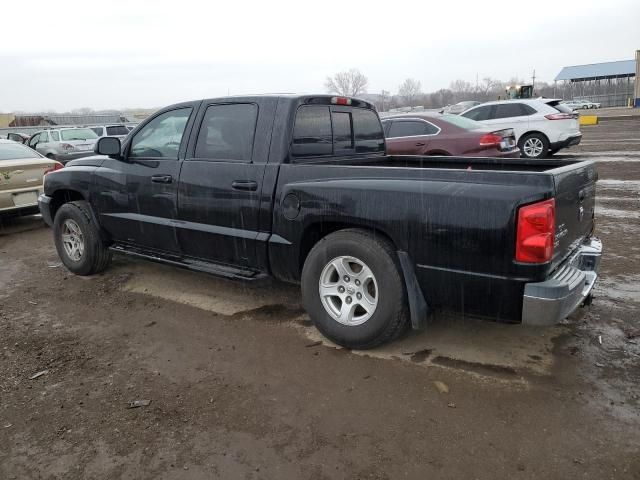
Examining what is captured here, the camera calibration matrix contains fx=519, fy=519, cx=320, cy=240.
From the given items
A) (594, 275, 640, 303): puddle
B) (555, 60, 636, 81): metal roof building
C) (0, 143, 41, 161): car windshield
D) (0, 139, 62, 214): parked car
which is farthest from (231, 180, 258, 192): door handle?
(555, 60, 636, 81): metal roof building

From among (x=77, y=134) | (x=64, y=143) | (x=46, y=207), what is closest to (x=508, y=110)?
(x=46, y=207)

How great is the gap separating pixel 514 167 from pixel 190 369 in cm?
314

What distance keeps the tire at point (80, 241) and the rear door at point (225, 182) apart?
1.43m

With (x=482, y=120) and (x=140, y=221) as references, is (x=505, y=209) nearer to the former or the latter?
(x=140, y=221)

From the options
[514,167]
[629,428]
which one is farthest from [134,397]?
[514,167]

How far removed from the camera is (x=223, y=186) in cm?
426

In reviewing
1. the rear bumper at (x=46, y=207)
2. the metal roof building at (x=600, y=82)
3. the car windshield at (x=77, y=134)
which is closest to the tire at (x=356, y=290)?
the rear bumper at (x=46, y=207)

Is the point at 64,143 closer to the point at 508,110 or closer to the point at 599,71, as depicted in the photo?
the point at 508,110

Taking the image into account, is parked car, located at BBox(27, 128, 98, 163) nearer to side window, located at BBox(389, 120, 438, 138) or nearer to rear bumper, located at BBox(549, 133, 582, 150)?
side window, located at BBox(389, 120, 438, 138)

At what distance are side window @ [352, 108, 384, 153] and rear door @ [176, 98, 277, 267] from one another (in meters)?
1.01

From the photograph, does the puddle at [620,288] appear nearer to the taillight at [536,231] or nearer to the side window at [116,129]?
the taillight at [536,231]

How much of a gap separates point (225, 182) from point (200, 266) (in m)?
0.84

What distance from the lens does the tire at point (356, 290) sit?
345 centimetres

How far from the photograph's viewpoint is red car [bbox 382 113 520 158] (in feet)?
30.1
